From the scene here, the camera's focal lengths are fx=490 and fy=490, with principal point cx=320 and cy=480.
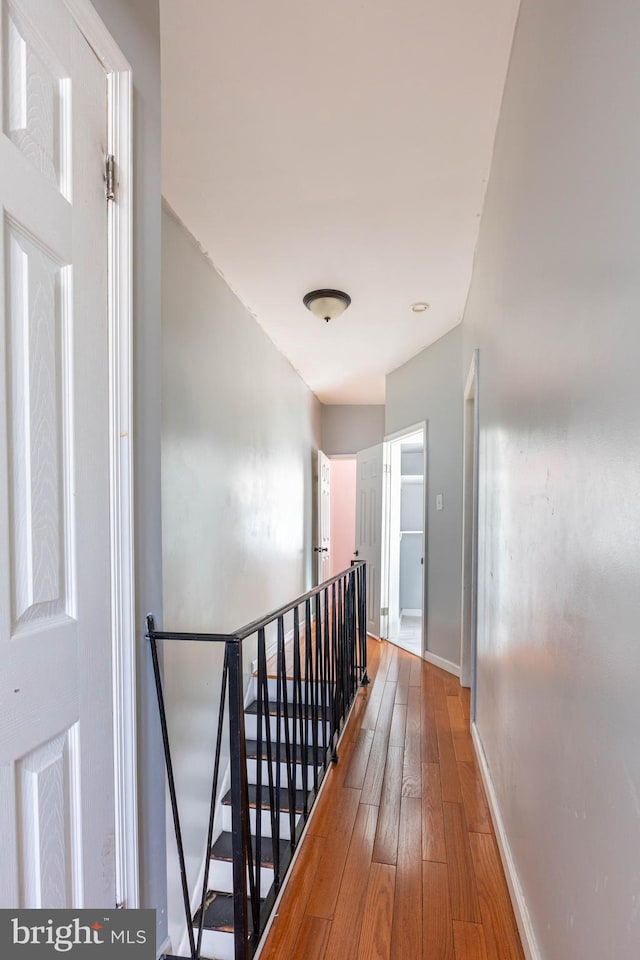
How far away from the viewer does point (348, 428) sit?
659cm

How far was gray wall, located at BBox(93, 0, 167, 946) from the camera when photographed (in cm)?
108

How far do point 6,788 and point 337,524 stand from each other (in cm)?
725

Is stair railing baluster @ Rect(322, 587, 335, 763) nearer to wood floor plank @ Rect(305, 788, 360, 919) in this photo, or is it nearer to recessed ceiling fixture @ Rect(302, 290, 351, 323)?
wood floor plank @ Rect(305, 788, 360, 919)

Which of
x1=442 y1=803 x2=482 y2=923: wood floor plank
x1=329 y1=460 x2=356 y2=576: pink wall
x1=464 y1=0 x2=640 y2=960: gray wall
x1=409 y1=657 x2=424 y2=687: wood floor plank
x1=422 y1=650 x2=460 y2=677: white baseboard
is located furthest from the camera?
x1=329 y1=460 x2=356 y2=576: pink wall

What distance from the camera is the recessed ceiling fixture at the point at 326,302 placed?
3188mm

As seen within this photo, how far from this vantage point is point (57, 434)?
33.9 inches

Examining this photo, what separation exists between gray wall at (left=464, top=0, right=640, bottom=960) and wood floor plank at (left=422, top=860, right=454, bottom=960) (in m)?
0.28

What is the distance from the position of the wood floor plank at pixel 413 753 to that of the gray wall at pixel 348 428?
148 inches

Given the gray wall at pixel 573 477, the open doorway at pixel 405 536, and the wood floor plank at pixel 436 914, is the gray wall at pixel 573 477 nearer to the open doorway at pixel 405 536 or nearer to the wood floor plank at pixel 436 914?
the wood floor plank at pixel 436 914

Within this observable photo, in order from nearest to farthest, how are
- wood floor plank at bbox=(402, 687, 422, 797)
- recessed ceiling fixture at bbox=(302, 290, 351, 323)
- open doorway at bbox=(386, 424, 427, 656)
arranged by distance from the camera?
wood floor plank at bbox=(402, 687, 422, 797) → recessed ceiling fixture at bbox=(302, 290, 351, 323) → open doorway at bbox=(386, 424, 427, 656)

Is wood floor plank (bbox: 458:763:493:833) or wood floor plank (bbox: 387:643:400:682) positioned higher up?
wood floor plank (bbox: 458:763:493:833)

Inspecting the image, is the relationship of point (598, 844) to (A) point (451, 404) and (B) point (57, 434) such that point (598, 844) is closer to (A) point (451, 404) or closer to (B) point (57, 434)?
(B) point (57, 434)

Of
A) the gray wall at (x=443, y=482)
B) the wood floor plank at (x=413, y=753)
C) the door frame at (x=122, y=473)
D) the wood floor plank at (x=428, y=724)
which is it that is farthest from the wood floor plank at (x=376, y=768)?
the door frame at (x=122, y=473)

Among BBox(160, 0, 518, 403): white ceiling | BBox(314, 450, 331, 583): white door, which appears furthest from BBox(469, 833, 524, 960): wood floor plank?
BBox(314, 450, 331, 583): white door
